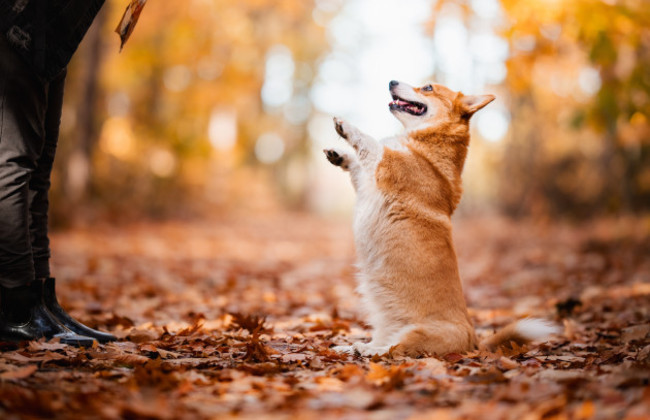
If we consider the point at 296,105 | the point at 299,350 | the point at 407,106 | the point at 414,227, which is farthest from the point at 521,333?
the point at 296,105

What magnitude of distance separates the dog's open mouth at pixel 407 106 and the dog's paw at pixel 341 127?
53 cm

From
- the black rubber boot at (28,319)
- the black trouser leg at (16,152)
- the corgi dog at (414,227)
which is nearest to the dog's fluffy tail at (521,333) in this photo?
the corgi dog at (414,227)

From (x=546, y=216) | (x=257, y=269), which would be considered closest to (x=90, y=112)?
(x=257, y=269)

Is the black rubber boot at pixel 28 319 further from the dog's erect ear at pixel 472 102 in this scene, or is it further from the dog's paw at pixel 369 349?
the dog's erect ear at pixel 472 102

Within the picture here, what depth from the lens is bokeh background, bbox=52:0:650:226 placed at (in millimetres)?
6824

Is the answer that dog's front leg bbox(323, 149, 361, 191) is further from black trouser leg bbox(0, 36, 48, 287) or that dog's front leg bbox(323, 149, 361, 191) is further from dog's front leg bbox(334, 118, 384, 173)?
black trouser leg bbox(0, 36, 48, 287)

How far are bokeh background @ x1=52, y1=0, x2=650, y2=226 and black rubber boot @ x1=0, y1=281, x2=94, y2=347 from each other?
5009 mm

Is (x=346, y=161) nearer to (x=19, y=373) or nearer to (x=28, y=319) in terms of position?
(x=28, y=319)

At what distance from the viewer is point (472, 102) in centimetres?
385

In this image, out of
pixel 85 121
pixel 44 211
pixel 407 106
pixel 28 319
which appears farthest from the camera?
pixel 85 121

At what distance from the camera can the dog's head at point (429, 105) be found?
12.5ft

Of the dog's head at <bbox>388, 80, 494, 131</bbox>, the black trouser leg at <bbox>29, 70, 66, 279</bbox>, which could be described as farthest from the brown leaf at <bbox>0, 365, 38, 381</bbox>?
the dog's head at <bbox>388, 80, 494, 131</bbox>

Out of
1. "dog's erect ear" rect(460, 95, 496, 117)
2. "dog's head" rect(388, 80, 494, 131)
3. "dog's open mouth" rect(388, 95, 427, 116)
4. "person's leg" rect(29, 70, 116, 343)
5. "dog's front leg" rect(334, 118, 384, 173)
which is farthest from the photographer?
"dog's open mouth" rect(388, 95, 427, 116)

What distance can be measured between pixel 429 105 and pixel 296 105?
18911 millimetres
